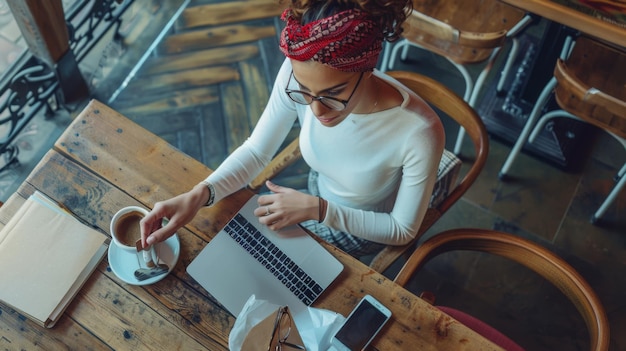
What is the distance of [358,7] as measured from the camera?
40.0 inches

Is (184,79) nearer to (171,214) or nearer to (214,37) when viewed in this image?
(214,37)

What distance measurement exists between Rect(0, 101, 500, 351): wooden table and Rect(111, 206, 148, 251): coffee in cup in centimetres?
8

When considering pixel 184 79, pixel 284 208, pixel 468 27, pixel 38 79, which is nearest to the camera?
pixel 284 208

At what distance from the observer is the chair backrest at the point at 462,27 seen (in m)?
1.78

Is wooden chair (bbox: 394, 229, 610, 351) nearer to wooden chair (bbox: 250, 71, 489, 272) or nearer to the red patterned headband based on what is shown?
wooden chair (bbox: 250, 71, 489, 272)

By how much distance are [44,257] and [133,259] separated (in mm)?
197

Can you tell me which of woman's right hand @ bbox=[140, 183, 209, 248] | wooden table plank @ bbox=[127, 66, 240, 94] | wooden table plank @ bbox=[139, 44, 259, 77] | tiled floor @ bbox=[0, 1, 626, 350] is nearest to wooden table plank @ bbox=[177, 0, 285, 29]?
wooden table plank @ bbox=[139, 44, 259, 77]

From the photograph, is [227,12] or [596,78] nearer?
[596,78]

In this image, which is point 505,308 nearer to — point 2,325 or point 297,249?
point 297,249

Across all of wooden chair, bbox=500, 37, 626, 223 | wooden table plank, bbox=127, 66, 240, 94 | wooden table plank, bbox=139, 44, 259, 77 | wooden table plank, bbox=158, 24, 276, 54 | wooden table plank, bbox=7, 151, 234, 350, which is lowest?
wooden table plank, bbox=127, 66, 240, 94

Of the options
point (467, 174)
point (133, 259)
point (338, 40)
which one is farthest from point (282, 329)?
point (467, 174)

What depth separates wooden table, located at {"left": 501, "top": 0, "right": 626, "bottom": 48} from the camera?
164 centimetres

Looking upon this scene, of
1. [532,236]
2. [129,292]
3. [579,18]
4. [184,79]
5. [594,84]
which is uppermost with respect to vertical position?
[579,18]

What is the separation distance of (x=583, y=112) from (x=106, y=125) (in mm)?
1539
